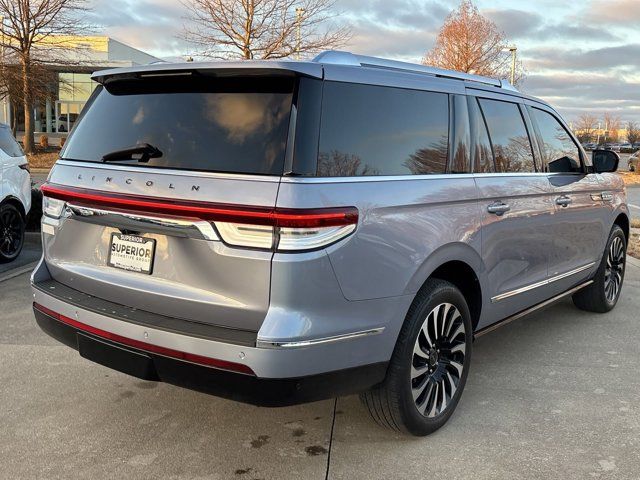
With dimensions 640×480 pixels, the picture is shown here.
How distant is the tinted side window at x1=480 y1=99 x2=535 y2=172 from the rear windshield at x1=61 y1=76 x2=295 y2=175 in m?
1.73

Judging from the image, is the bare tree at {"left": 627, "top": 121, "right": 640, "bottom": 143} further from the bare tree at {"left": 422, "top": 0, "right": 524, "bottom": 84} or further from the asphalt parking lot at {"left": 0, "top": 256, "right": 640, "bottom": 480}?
the asphalt parking lot at {"left": 0, "top": 256, "right": 640, "bottom": 480}

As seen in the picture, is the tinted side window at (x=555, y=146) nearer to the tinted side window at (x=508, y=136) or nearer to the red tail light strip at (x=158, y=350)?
the tinted side window at (x=508, y=136)

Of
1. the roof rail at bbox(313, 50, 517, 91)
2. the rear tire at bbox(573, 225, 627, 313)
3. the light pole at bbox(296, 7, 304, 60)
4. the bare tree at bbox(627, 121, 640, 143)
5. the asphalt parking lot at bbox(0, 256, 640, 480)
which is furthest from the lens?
the bare tree at bbox(627, 121, 640, 143)

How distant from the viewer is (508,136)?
161 inches

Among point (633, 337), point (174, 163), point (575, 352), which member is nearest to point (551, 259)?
point (575, 352)

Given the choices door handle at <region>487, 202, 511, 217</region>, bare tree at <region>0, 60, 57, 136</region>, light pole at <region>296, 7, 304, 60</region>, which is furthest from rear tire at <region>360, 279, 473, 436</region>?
bare tree at <region>0, 60, 57, 136</region>

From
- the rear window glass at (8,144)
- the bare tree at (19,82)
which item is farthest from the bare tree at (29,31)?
the rear window glass at (8,144)

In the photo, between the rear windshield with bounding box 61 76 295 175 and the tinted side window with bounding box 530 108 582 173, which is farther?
the tinted side window with bounding box 530 108 582 173

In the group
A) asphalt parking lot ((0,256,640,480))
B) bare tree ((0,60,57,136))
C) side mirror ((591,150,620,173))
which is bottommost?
asphalt parking lot ((0,256,640,480))

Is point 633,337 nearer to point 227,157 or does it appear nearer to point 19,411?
point 227,157

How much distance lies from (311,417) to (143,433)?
94 centimetres

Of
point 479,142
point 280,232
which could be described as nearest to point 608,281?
point 479,142

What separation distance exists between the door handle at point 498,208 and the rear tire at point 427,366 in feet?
1.92

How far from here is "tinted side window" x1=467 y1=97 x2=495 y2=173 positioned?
12.0 feet
